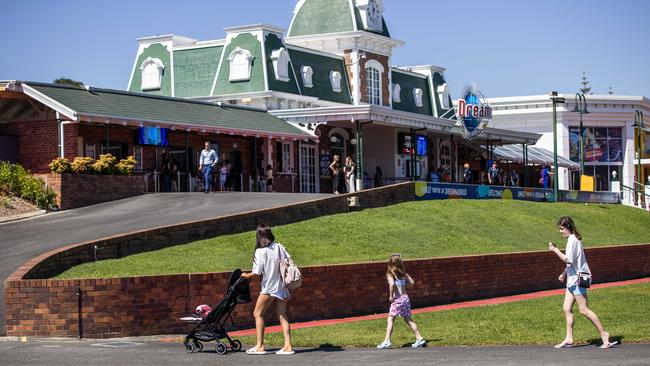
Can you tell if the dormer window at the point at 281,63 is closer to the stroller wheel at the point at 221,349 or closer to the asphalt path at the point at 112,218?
the asphalt path at the point at 112,218

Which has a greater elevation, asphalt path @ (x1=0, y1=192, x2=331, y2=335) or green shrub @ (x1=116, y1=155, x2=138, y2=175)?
green shrub @ (x1=116, y1=155, x2=138, y2=175)

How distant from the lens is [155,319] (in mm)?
16438

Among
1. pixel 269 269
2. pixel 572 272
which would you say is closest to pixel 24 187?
pixel 269 269

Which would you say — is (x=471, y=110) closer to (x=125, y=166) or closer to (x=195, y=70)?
(x=195, y=70)

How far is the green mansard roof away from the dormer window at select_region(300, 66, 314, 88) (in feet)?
13.0

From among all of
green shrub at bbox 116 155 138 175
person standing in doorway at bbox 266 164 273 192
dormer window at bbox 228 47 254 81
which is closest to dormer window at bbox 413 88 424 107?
dormer window at bbox 228 47 254 81

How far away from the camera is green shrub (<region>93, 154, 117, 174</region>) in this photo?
95.0 feet

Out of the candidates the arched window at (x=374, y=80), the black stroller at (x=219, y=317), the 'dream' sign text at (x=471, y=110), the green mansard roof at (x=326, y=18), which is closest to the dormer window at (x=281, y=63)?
the green mansard roof at (x=326, y=18)

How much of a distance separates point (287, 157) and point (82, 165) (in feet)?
46.0

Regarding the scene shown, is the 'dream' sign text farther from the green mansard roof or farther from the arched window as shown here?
the green mansard roof

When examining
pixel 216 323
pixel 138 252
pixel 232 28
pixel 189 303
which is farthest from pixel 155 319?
pixel 232 28

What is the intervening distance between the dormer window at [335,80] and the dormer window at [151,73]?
24.9ft

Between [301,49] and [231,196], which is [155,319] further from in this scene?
[301,49]

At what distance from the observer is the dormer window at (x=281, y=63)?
44.2 meters
